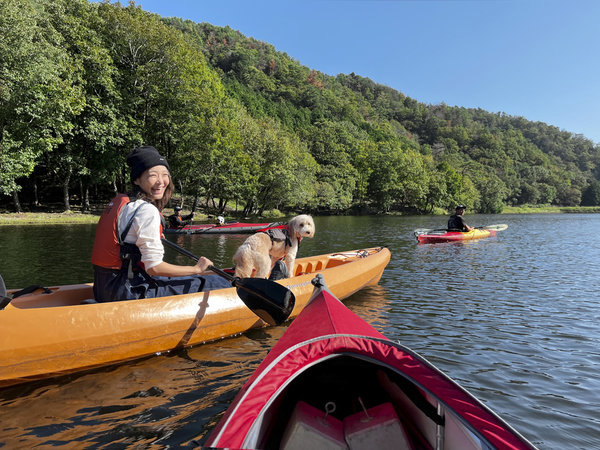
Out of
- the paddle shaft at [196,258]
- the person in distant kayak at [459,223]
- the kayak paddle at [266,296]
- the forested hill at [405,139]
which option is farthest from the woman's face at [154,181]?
the forested hill at [405,139]

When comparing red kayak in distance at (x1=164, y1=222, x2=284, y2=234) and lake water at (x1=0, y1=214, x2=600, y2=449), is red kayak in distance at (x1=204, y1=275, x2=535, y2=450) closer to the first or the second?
lake water at (x1=0, y1=214, x2=600, y2=449)

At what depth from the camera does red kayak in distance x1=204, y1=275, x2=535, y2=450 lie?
190 centimetres

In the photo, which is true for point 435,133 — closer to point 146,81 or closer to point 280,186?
point 280,186

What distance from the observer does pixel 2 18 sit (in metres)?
18.2

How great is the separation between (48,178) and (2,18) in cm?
1517

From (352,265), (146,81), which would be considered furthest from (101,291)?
(146,81)

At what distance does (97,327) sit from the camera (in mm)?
3930

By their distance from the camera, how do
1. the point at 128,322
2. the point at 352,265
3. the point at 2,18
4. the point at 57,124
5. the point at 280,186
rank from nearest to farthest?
the point at 128,322 < the point at 352,265 < the point at 2,18 < the point at 57,124 < the point at 280,186

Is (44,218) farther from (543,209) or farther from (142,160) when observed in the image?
(543,209)

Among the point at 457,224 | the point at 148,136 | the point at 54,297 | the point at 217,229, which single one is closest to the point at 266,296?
the point at 54,297

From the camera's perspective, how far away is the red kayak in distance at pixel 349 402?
1.90 metres

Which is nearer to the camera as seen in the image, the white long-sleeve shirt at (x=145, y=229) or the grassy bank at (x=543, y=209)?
the white long-sleeve shirt at (x=145, y=229)

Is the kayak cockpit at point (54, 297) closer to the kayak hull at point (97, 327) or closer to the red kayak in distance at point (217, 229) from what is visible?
the kayak hull at point (97, 327)

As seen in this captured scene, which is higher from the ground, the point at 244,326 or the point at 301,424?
the point at 301,424
